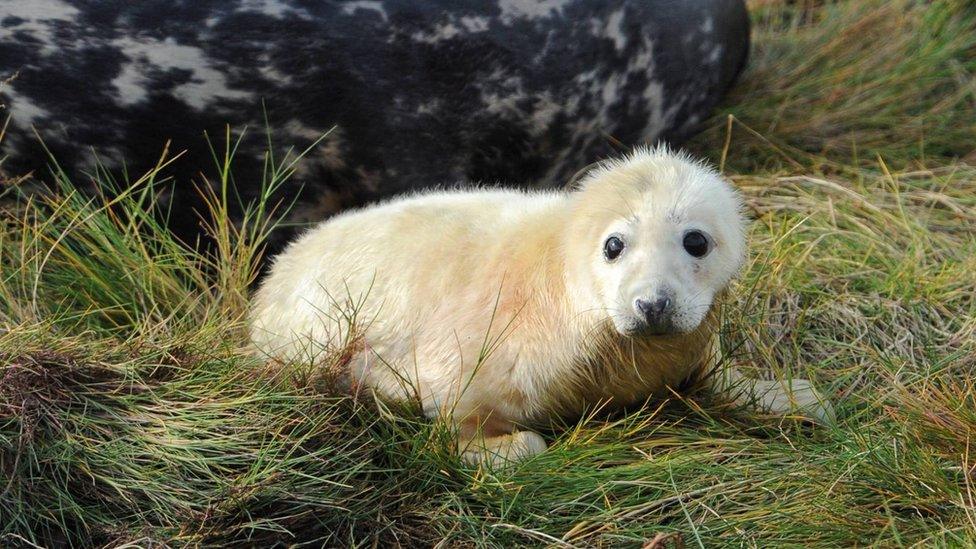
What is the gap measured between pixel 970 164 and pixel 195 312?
2.72 metres

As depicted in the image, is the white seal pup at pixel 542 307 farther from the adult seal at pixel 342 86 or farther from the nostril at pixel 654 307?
the adult seal at pixel 342 86

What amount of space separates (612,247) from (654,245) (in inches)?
3.7

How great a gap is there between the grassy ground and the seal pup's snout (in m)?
0.29

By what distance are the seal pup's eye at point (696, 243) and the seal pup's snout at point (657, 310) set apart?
17 centimetres

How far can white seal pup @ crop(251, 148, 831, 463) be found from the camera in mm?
2688

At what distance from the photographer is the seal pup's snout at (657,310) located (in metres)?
2.54

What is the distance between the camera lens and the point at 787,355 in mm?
3256

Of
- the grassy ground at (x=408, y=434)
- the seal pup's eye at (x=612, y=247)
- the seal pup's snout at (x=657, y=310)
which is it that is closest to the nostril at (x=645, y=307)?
the seal pup's snout at (x=657, y=310)

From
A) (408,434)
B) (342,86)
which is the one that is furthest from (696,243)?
(342,86)

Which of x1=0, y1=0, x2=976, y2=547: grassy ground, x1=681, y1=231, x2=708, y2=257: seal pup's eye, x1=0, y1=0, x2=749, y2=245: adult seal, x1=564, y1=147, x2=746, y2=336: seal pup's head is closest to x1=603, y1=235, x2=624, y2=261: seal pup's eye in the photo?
x1=564, y1=147, x2=746, y2=336: seal pup's head

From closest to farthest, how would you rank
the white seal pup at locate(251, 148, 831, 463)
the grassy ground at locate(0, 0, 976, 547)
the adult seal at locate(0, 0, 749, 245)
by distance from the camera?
the grassy ground at locate(0, 0, 976, 547)
the white seal pup at locate(251, 148, 831, 463)
the adult seal at locate(0, 0, 749, 245)

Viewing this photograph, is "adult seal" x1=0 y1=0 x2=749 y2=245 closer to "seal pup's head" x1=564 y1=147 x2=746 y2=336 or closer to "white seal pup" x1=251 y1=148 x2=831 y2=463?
"white seal pup" x1=251 y1=148 x2=831 y2=463

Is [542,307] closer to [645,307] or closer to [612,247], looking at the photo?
[612,247]

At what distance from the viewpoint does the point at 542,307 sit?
2844 mm
